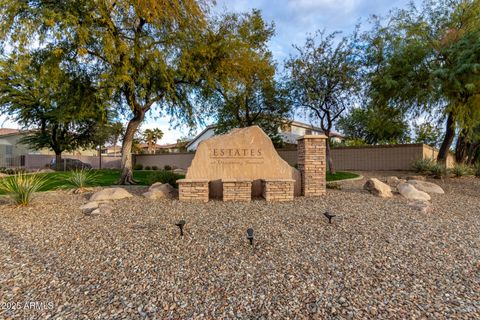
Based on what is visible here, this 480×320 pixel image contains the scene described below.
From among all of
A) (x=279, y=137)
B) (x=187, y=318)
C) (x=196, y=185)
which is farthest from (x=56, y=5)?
(x=279, y=137)

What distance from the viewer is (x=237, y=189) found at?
6777 mm

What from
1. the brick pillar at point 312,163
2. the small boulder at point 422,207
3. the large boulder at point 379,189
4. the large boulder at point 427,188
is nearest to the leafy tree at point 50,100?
the brick pillar at point 312,163

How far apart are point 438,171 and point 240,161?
31.1 ft

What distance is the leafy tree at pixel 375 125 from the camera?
1235 cm

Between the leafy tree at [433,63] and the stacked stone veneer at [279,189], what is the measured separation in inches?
255

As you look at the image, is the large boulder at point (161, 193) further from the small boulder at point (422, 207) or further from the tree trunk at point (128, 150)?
the small boulder at point (422, 207)

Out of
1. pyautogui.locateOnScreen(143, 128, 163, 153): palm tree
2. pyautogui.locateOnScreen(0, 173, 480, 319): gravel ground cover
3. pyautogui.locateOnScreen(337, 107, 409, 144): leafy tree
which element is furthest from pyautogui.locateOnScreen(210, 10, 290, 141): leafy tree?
pyautogui.locateOnScreen(143, 128, 163, 153): palm tree

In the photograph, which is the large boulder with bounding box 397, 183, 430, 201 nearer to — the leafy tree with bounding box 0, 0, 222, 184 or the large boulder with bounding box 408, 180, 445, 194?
the large boulder with bounding box 408, 180, 445, 194

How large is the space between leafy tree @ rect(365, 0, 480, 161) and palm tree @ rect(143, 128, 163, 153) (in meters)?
37.9

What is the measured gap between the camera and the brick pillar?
7148 millimetres

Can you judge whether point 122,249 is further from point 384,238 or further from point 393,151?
point 393,151

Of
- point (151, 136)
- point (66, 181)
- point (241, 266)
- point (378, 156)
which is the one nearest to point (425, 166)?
point (378, 156)

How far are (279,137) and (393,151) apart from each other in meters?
7.67

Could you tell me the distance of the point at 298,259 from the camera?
327 centimetres
